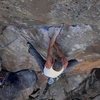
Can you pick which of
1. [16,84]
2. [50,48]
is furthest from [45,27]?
[16,84]

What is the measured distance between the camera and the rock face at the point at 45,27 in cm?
281

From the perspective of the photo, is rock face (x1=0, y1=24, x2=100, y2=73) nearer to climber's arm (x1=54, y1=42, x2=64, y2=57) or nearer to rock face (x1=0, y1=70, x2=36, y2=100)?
climber's arm (x1=54, y1=42, x2=64, y2=57)

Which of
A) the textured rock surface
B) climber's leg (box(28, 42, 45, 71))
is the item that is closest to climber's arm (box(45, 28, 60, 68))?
the textured rock surface

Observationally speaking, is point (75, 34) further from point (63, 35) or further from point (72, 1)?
point (72, 1)

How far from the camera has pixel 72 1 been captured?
260 centimetres

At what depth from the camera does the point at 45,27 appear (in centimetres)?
365

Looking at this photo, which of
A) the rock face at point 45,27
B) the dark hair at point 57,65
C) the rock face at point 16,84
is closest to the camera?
the rock face at point 45,27

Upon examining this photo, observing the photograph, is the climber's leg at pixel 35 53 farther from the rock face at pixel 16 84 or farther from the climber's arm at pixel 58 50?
the rock face at pixel 16 84

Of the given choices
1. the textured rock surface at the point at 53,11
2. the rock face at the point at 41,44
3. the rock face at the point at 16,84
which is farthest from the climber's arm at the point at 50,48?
the rock face at the point at 16,84

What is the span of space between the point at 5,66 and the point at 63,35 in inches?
94.9

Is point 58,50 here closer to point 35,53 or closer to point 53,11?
point 35,53

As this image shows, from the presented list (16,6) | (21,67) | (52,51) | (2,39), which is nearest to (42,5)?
(16,6)

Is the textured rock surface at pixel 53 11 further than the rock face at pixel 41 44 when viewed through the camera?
No

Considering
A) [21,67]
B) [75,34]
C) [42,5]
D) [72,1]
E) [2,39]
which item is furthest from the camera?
[21,67]
